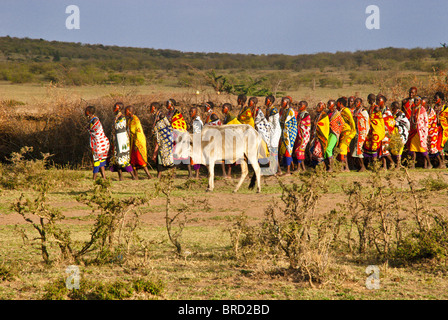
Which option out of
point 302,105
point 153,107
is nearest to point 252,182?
point 302,105

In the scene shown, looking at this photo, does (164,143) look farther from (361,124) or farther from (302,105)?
(361,124)

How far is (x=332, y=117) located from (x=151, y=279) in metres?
9.18

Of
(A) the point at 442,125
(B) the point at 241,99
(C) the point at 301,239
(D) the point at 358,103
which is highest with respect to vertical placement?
(B) the point at 241,99

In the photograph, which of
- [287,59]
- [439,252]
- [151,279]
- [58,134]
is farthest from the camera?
[287,59]

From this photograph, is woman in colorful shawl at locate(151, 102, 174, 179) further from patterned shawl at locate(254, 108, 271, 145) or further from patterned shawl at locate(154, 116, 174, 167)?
patterned shawl at locate(254, 108, 271, 145)

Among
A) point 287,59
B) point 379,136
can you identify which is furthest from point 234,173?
point 287,59

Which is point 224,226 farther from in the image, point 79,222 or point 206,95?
point 206,95

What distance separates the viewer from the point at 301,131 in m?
13.9

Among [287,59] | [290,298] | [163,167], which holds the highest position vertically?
[287,59]

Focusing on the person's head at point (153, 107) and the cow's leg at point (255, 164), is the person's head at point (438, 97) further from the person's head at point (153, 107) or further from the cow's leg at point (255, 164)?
the person's head at point (153, 107)

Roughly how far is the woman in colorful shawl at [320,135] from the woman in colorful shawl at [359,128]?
33.5 inches

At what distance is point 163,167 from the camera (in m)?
13.6

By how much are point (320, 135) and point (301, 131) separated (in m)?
0.51

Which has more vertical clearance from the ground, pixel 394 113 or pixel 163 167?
pixel 394 113
